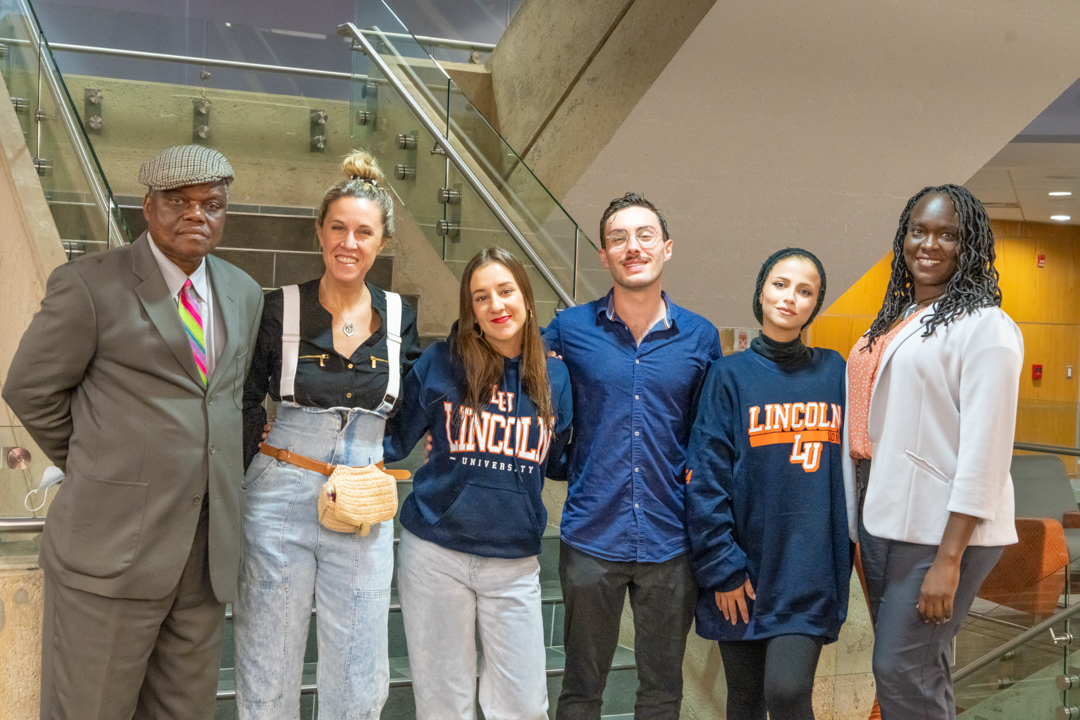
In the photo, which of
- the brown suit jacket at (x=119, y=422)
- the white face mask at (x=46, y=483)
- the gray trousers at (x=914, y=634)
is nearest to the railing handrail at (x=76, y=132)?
the white face mask at (x=46, y=483)

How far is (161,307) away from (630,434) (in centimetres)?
123

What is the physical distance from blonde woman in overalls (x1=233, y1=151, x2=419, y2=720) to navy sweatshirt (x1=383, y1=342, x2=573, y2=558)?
0.12 metres

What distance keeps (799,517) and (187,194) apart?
67.7 inches

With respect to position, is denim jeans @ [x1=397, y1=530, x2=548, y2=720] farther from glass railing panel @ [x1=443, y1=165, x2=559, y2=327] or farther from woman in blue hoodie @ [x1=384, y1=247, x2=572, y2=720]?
glass railing panel @ [x1=443, y1=165, x2=559, y2=327]

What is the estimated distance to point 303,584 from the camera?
7.79 ft

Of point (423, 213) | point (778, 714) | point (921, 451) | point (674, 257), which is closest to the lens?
point (921, 451)

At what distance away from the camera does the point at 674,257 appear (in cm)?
633

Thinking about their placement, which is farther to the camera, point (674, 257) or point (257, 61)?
point (257, 61)

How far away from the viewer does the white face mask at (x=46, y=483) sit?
2.39m

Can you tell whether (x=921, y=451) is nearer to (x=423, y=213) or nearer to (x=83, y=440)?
(x=83, y=440)

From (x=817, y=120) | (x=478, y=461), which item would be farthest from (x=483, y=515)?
(x=817, y=120)

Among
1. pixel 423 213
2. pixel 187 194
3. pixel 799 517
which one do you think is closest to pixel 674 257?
pixel 423 213

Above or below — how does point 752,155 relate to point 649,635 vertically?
above

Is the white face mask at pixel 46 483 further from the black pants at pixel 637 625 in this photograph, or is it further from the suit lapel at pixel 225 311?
the black pants at pixel 637 625
